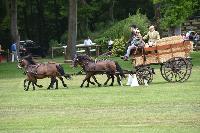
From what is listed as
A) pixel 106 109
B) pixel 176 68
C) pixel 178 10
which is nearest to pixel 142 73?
pixel 176 68

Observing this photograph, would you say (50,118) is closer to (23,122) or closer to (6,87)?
(23,122)

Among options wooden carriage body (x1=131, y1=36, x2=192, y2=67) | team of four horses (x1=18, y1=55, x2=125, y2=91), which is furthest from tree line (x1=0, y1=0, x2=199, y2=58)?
wooden carriage body (x1=131, y1=36, x2=192, y2=67)

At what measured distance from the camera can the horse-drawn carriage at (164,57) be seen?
27.2 metres

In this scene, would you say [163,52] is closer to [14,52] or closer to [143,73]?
[143,73]

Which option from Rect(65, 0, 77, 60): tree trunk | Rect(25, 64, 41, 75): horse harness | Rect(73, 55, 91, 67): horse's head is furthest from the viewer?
Rect(65, 0, 77, 60): tree trunk

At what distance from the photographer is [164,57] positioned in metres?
27.4

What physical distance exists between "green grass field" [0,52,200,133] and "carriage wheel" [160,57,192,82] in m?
0.48

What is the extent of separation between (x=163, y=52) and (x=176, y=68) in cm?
80

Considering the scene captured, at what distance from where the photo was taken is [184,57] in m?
27.3

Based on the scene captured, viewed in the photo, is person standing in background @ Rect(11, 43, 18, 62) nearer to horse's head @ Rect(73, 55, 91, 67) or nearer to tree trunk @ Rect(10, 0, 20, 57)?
tree trunk @ Rect(10, 0, 20, 57)

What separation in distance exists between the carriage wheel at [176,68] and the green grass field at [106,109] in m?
0.48

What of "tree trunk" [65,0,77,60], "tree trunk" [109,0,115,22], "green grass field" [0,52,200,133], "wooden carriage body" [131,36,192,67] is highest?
"tree trunk" [109,0,115,22]

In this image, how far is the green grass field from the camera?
16000 millimetres

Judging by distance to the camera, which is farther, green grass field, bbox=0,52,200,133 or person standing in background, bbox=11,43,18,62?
person standing in background, bbox=11,43,18,62
